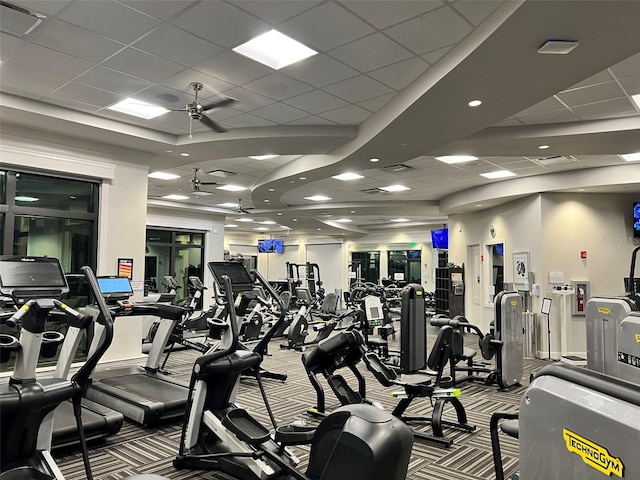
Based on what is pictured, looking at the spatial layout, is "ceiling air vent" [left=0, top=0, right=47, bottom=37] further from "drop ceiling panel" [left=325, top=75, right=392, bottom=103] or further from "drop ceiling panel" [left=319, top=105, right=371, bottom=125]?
"drop ceiling panel" [left=319, top=105, right=371, bottom=125]

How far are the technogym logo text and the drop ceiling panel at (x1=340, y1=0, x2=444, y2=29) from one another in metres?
2.90

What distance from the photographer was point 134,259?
643 cm

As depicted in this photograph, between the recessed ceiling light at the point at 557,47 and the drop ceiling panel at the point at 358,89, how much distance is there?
164cm

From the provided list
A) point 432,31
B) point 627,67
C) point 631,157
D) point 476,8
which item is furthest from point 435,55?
point 631,157

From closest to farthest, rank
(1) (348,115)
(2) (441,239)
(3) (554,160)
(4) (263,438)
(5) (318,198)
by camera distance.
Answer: (4) (263,438) < (1) (348,115) < (3) (554,160) < (5) (318,198) < (2) (441,239)

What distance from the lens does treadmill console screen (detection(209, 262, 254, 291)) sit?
14.1ft

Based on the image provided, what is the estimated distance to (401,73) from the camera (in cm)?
426

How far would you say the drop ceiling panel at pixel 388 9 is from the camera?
3.15 m

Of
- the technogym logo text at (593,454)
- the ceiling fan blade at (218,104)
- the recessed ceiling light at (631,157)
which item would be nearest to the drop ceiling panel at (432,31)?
the ceiling fan blade at (218,104)

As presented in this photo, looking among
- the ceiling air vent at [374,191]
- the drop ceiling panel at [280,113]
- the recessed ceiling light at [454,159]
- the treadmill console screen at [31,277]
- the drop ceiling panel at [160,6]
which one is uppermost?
the drop ceiling panel at [160,6]

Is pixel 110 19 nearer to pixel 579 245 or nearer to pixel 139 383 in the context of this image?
pixel 139 383

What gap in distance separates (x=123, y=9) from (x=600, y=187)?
783cm

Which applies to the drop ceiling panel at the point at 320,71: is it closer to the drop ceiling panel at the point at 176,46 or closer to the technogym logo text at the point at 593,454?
the drop ceiling panel at the point at 176,46

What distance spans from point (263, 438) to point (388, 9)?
10.2ft
